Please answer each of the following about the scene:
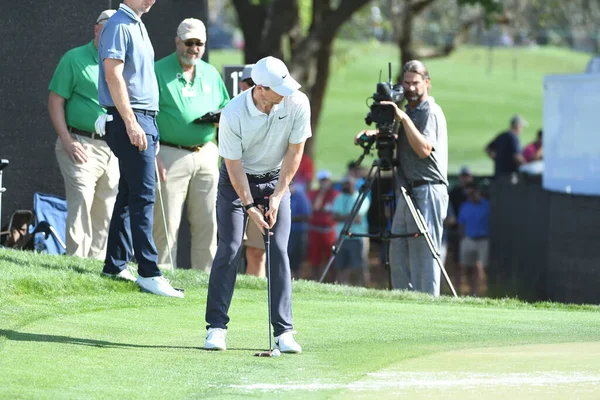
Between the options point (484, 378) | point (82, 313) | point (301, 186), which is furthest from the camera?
point (301, 186)

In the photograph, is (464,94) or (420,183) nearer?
(420,183)

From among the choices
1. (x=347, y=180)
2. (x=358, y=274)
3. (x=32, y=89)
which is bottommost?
(x=358, y=274)

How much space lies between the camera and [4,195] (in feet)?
39.5

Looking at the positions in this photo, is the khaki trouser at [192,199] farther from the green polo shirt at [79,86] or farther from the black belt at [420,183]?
the black belt at [420,183]

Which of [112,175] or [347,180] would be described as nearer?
[112,175]

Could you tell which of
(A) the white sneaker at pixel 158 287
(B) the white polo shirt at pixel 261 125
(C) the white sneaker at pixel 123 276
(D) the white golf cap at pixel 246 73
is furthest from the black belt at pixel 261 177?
(D) the white golf cap at pixel 246 73

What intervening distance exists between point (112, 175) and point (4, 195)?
5.72 feet

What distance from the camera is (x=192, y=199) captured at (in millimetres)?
11086

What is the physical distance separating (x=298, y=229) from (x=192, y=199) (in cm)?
889

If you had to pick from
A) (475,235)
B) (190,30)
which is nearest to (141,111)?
(190,30)

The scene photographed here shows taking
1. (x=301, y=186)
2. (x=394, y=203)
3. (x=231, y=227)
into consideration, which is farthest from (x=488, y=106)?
(x=231, y=227)

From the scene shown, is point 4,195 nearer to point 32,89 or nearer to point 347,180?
point 32,89

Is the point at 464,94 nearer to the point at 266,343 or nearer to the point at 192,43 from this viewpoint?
the point at 192,43

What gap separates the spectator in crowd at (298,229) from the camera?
64.4 feet
